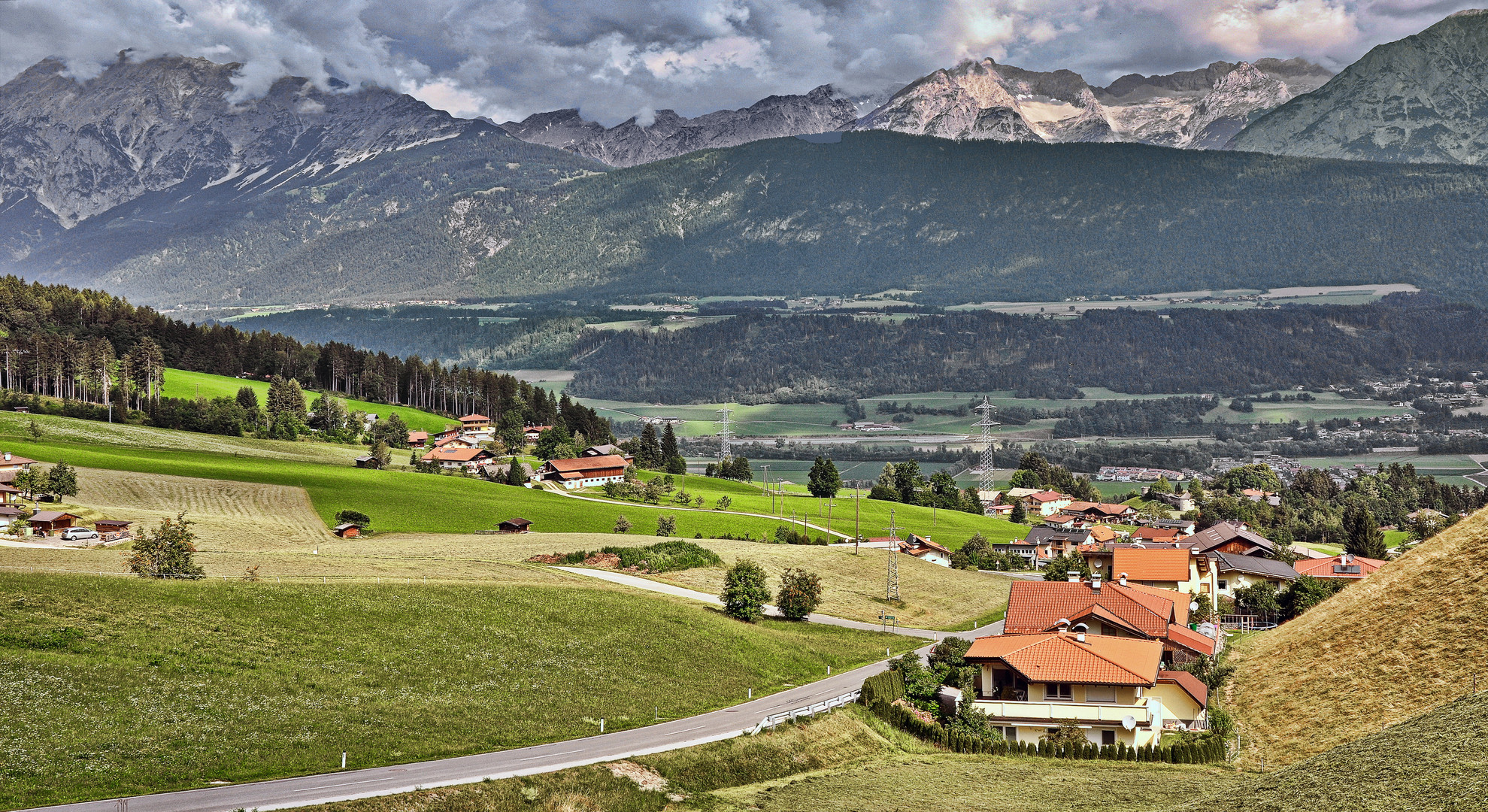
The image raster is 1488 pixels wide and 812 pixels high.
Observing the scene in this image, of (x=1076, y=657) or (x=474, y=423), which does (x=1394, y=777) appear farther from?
(x=474, y=423)

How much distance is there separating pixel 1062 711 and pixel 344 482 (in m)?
77.8

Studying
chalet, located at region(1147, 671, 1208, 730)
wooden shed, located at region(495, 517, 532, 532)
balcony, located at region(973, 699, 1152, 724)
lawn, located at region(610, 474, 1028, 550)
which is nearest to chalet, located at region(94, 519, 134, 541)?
wooden shed, located at region(495, 517, 532, 532)

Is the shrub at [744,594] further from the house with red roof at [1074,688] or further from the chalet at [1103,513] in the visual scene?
the chalet at [1103,513]

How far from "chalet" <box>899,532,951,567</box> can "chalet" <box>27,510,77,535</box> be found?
6177 cm

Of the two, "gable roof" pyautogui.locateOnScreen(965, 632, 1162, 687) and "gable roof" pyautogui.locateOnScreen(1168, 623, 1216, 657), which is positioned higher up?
"gable roof" pyautogui.locateOnScreen(965, 632, 1162, 687)

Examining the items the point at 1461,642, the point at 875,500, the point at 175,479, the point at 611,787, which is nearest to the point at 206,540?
the point at 175,479

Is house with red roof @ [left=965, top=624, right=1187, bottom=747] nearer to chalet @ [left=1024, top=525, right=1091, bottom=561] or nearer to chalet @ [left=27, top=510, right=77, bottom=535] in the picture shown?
chalet @ [left=27, top=510, right=77, bottom=535]

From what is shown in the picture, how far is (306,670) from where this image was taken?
40.5 metres

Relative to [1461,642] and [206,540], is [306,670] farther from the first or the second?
[1461,642]

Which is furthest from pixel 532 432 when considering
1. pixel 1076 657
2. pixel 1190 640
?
pixel 1076 657

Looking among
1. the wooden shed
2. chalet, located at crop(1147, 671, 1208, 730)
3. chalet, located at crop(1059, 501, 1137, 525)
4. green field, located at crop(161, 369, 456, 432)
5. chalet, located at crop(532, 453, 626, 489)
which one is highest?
green field, located at crop(161, 369, 456, 432)

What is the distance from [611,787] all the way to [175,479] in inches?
2890

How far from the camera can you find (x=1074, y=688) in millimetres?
44031

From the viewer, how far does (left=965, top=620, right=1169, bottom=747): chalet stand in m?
42.9
